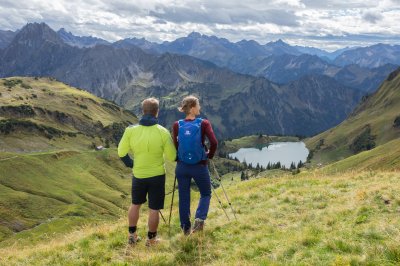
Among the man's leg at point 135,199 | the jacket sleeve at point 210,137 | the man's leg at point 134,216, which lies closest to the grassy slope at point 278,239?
the man's leg at point 135,199

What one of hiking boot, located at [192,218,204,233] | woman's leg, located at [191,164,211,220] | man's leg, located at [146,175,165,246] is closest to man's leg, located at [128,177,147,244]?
man's leg, located at [146,175,165,246]

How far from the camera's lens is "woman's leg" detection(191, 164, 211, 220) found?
1495cm

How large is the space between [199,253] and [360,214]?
22.6 feet

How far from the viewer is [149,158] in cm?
1477

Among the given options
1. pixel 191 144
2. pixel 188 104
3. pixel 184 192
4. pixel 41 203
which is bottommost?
pixel 41 203

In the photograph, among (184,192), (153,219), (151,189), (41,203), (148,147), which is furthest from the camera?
(41,203)

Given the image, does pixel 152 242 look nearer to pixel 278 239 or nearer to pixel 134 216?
pixel 134 216

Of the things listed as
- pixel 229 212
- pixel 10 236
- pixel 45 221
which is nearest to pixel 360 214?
pixel 229 212

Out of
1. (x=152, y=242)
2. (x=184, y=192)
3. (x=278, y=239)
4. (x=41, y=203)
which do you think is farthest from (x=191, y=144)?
(x=41, y=203)

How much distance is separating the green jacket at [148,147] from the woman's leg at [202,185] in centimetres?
104

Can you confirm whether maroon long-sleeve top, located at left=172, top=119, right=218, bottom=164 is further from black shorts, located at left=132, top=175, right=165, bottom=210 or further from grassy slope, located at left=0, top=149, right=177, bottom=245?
grassy slope, located at left=0, top=149, right=177, bottom=245

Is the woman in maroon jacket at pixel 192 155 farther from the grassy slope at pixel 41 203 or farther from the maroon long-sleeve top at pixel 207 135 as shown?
the grassy slope at pixel 41 203

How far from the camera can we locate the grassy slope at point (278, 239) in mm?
11477

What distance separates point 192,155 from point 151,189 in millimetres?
1946
